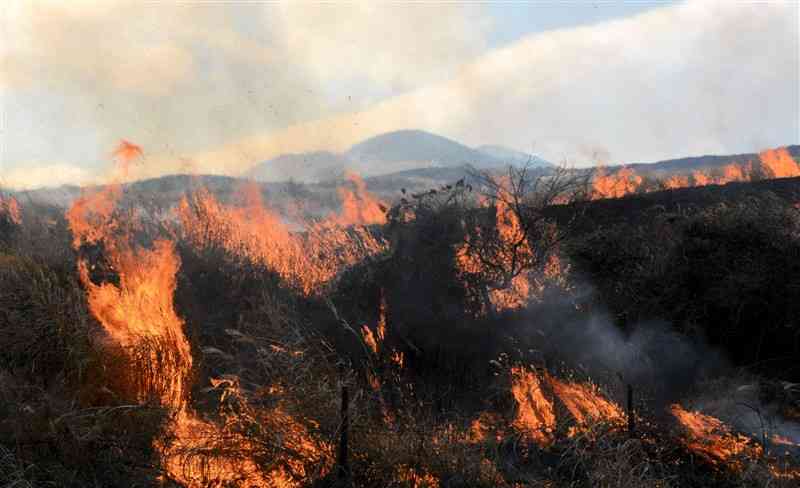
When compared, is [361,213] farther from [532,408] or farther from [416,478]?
[416,478]

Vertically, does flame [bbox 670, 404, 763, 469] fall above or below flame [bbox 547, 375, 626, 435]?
below

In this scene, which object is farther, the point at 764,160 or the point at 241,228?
the point at 764,160

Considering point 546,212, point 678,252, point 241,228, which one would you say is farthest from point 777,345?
point 241,228

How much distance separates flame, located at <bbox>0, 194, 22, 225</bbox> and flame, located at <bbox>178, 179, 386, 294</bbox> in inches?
171

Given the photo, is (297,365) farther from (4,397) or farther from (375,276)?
(375,276)

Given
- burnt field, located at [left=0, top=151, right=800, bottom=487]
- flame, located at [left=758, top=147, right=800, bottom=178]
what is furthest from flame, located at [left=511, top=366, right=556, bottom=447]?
flame, located at [left=758, top=147, right=800, bottom=178]

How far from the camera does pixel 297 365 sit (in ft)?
23.6

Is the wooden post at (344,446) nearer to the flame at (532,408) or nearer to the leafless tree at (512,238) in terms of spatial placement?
the flame at (532,408)

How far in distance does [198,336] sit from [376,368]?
8.77 ft

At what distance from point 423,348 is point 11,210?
503 inches

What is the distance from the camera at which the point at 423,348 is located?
32.8 feet

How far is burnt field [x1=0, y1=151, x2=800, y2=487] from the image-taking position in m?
6.16

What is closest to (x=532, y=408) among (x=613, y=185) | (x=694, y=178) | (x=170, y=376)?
(x=170, y=376)

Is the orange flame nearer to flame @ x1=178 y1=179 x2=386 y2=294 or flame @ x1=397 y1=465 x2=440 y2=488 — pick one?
flame @ x1=178 y1=179 x2=386 y2=294
